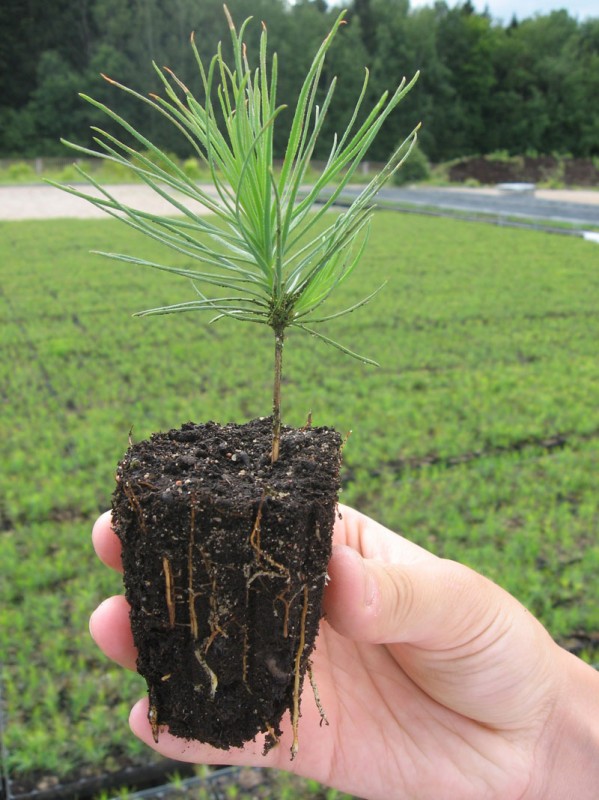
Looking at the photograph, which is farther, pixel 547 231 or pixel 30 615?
pixel 547 231

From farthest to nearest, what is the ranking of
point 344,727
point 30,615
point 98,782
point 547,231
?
1. point 547,231
2. point 30,615
3. point 98,782
4. point 344,727

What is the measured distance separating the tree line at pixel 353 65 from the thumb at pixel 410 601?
2946 cm

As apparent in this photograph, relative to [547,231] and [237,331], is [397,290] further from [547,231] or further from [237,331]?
[547,231]

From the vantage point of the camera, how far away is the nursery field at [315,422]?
2.70 m

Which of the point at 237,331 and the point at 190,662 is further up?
the point at 190,662

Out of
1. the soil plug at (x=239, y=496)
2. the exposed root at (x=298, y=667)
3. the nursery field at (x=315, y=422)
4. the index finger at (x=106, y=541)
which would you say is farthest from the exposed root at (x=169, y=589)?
the nursery field at (x=315, y=422)

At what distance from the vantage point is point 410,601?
121 cm

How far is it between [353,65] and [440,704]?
36.3 meters

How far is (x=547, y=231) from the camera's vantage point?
14594 millimetres

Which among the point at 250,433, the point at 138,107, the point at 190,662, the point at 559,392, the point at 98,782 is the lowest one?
the point at 98,782

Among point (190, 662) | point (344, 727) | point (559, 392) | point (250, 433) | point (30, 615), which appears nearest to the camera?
point (190, 662)

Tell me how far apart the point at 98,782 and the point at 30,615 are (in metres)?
0.91

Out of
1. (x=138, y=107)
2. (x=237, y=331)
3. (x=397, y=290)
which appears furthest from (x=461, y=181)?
(x=237, y=331)

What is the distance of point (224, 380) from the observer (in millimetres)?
5730
